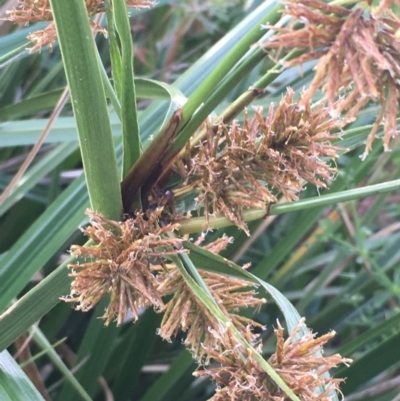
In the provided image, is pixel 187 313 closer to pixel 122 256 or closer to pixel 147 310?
pixel 122 256

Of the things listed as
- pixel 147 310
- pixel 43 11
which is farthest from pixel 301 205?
pixel 147 310

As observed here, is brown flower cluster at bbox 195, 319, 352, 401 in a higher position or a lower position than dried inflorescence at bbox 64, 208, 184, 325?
lower

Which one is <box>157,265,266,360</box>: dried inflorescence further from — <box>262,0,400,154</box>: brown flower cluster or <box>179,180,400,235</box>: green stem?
<box>262,0,400,154</box>: brown flower cluster

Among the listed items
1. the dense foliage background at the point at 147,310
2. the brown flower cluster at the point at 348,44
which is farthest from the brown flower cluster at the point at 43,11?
the brown flower cluster at the point at 348,44

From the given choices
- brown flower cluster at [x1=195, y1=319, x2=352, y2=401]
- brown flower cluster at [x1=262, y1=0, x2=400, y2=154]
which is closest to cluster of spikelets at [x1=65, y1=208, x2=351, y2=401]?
brown flower cluster at [x1=195, y1=319, x2=352, y2=401]

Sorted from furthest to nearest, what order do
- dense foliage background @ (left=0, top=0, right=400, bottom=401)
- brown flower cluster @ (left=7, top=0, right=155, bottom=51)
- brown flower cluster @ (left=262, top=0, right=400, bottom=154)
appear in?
dense foliage background @ (left=0, top=0, right=400, bottom=401) < brown flower cluster @ (left=7, top=0, right=155, bottom=51) < brown flower cluster @ (left=262, top=0, right=400, bottom=154)

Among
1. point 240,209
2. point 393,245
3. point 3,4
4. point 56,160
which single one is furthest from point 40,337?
point 393,245

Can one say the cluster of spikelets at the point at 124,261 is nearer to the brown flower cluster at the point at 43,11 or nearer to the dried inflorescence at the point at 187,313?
the dried inflorescence at the point at 187,313
